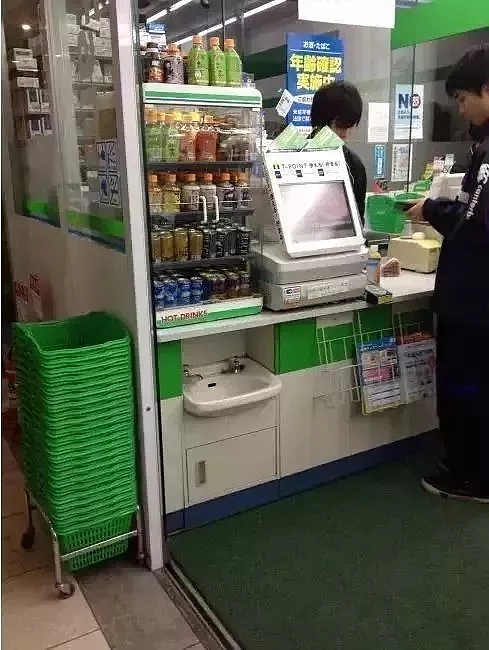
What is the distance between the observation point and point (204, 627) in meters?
2.04

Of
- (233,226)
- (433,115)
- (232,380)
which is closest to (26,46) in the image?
(233,226)

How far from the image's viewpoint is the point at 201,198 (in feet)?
8.00

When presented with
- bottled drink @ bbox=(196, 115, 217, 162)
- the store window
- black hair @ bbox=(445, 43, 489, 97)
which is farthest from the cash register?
the store window

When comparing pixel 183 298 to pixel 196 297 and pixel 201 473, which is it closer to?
pixel 196 297

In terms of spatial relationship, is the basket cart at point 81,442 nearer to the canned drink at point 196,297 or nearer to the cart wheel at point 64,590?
the cart wheel at point 64,590

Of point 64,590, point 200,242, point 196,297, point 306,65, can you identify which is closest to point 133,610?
point 64,590

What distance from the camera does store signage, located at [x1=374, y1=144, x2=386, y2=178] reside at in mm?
5168

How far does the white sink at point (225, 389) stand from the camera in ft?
7.91

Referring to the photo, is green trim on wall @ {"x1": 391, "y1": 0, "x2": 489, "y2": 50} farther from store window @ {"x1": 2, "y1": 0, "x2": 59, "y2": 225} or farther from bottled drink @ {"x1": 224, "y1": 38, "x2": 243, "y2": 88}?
store window @ {"x1": 2, "y1": 0, "x2": 59, "y2": 225}

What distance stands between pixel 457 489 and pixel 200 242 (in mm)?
1521

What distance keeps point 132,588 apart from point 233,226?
140 cm

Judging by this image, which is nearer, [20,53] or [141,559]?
[141,559]

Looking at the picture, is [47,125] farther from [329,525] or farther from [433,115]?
[433,115]

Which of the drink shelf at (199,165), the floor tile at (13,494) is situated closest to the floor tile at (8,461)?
the floor tile at (13,494)
